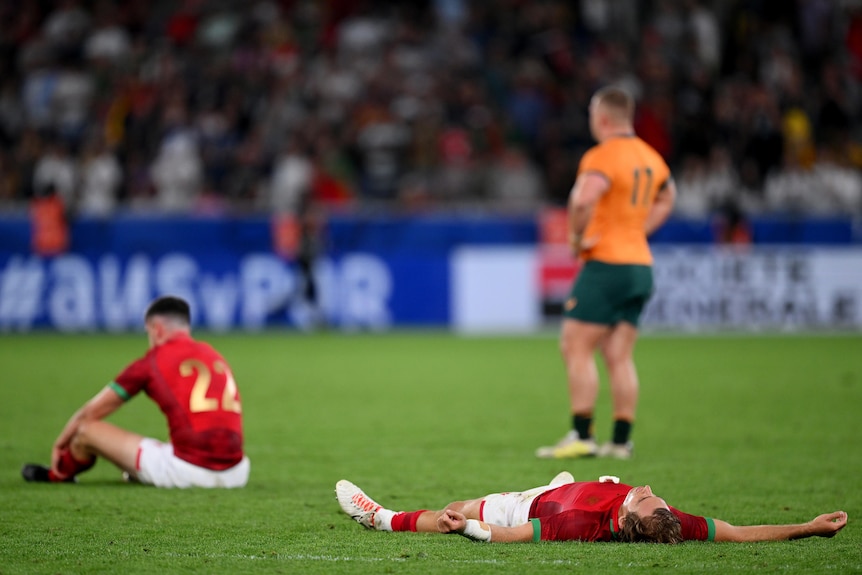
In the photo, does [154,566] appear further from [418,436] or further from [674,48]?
[674,48]

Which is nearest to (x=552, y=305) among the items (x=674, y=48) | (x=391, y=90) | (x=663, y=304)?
(x=663, y=304)

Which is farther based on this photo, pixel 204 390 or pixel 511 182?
pixel 511 182

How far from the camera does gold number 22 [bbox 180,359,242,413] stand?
7105mm

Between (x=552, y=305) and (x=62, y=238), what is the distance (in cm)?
735

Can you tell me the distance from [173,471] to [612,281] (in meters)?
3.05

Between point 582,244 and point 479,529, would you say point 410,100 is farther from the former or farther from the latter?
point 479,529

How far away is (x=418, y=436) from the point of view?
32.1 feet

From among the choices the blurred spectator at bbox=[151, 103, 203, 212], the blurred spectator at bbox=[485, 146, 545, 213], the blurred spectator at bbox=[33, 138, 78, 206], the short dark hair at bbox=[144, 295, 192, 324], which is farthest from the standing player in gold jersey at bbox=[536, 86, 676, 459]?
the blurred spectator at bbox=[33, 138, 78, 206]

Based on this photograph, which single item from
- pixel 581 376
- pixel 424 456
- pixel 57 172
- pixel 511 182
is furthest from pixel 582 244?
pixel 57 172

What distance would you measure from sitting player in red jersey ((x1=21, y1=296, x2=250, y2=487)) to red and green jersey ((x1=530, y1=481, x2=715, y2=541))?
2152 millimetres

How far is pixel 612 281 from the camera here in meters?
8.58

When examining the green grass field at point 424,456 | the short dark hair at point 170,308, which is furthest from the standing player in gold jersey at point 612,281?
the short dark hair at point 170,308

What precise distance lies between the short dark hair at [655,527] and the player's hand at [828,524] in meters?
0.55

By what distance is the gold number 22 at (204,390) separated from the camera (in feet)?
23.3
